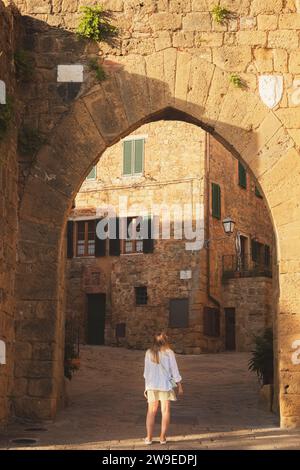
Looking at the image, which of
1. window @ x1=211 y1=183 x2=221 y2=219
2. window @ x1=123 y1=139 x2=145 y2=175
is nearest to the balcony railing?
window @ x1=211 y1=183 x2=221 y2=219

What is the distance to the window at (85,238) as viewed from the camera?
84.8ft

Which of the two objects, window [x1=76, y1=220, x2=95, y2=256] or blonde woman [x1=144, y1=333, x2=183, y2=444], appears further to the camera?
window [x1=76, y1=220, x2=95, y2=256]

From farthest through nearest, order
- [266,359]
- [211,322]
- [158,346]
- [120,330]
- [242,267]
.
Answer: [242,267] < [120,330] < [211,322] < [266,359] < [158,346]

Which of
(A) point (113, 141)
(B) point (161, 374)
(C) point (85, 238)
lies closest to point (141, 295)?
(C) point (85, 238)

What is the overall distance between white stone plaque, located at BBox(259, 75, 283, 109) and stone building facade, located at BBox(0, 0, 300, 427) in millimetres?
12

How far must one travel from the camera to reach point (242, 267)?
2561 centimetres

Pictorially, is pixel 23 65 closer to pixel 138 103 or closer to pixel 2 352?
pixel 138 103

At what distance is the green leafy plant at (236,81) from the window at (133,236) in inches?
595

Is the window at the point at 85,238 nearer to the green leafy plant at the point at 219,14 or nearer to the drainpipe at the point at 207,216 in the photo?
the drainpipe at the point at 207,216

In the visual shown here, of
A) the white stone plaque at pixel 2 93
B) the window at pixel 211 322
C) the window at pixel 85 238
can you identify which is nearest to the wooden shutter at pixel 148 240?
the window at pixel 85 238

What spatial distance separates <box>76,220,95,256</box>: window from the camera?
84.8 feet

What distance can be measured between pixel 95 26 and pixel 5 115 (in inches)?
71.1

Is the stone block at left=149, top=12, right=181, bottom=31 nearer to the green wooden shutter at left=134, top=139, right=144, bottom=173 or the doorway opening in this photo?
the green wooden shutter at left=134, top=139, right=144, bottom=173

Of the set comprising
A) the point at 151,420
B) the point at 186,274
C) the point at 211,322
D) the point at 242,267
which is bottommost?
the point at 151,420
